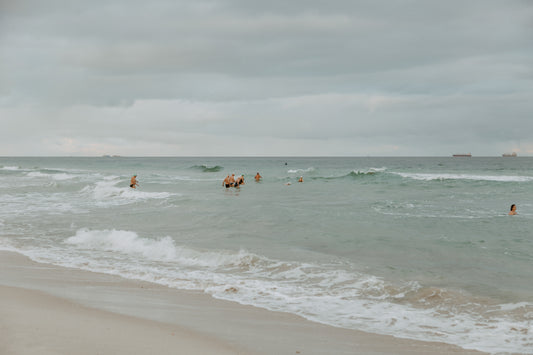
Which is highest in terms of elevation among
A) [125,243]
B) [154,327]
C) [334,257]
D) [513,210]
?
[513,210]

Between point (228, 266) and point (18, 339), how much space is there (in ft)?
17.4

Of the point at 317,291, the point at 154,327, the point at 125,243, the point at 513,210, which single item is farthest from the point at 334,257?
the point at 513,210

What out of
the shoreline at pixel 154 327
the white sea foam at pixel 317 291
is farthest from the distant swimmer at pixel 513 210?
the shoreline at pixel 154 327

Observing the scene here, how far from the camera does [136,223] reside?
15.5m

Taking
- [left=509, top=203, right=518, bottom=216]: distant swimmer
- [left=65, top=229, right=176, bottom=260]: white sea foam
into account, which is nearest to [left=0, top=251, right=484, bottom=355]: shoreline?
[left=65, top=229, right=176, bottom=260]: white sea foam

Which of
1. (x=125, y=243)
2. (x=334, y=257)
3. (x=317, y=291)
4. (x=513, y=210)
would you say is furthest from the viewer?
(x=513, y=210)

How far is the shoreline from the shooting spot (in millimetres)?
4449

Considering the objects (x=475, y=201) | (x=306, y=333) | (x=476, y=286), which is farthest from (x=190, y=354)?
(x=475, y=201)

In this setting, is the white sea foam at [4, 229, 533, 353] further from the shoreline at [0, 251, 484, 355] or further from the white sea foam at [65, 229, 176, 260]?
the shoreline at [0, 251, 484, 355]

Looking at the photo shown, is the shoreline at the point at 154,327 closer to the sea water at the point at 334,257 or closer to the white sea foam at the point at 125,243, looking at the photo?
the sea water at the point at 334,257

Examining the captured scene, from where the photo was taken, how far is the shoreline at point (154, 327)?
14.6 feet

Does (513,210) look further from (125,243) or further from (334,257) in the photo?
(125,243)

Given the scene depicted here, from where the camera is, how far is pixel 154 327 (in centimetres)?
519

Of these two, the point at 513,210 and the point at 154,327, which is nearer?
the point at 154,327
